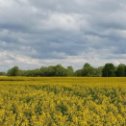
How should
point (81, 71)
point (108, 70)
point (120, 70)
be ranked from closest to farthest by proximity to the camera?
1. point (120, 70)
2. point (108, 70)
3. point (81, 71)

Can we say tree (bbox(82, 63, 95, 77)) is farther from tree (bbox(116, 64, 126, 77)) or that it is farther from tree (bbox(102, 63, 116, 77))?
tree (bbox(116, 64, 126, 77))

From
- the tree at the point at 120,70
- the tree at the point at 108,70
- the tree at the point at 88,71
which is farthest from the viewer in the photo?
the tree at the point at 88,71

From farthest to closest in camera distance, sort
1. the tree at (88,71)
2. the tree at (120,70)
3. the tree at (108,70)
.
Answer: the tree at (88,71) → the tree at (108,70) → the tree at (120,70)

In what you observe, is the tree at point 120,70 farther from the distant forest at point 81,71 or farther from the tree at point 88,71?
the tree at point 88,71

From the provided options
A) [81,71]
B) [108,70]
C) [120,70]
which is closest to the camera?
[120,70]

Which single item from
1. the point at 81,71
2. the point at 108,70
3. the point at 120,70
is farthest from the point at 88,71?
the point at 120,70

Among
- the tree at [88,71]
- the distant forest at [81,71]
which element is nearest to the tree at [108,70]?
the distant forest at [81,71]

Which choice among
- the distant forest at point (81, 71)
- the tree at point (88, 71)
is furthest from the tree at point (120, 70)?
the tree at point (88, 71)

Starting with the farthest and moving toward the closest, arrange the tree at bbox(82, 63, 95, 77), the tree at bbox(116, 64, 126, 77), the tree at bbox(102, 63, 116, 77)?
the tree at bbox(82, 63, 95, 77)
the tree at bbox(102, 63, 116, 77)
the tree at bbox(116, 64, 126, 77)

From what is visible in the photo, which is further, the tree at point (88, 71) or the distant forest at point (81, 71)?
the tree at point (88, 71)

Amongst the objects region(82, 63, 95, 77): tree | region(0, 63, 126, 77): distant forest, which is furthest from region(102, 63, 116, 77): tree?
region(82, 63, 95, 77): tree

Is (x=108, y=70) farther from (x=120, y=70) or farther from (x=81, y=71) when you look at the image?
(x=81, y=71)

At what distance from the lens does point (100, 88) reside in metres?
31.5

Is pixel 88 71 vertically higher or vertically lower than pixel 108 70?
higher
